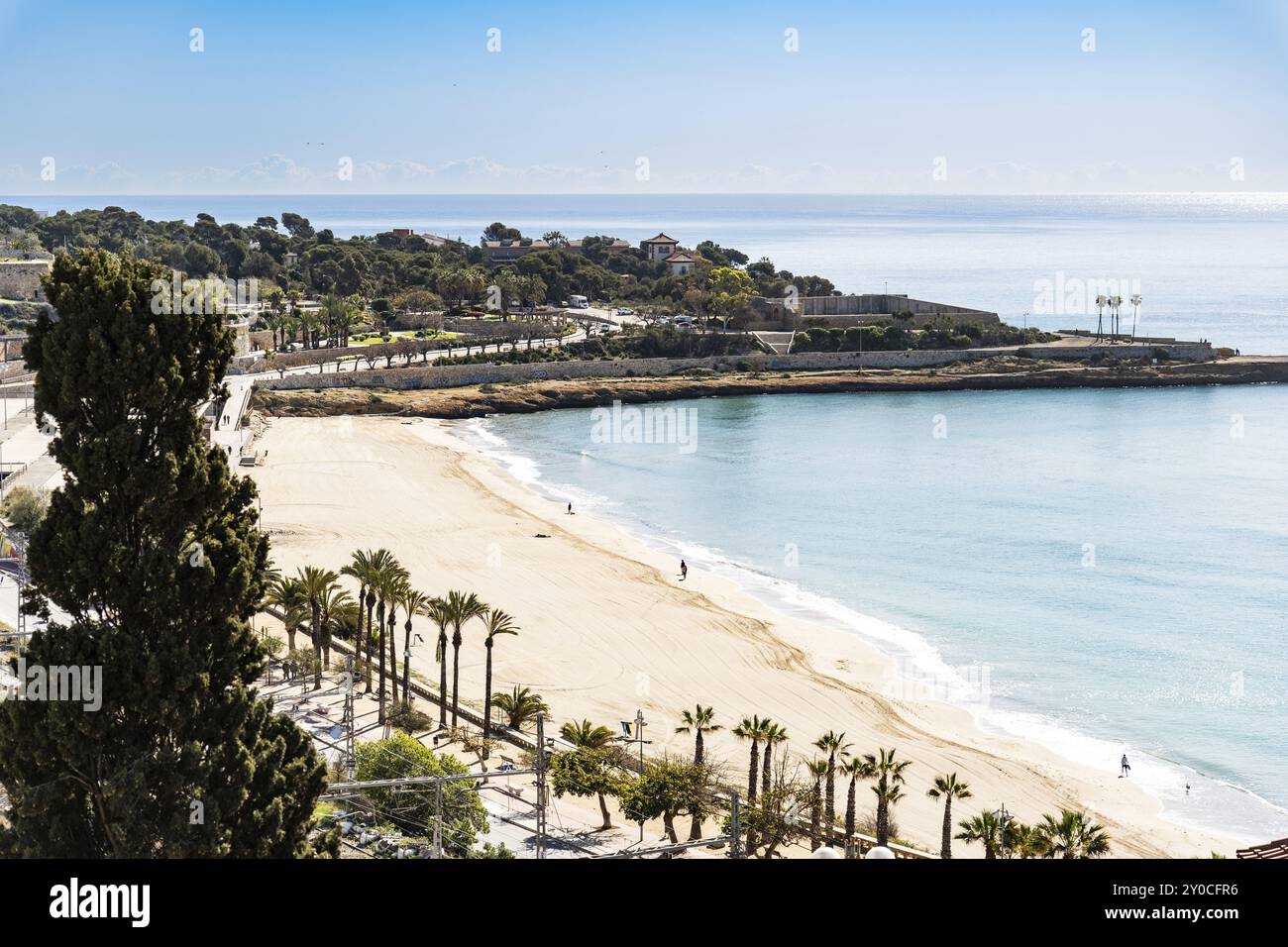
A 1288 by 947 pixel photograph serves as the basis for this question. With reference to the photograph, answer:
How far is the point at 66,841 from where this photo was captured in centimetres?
1034

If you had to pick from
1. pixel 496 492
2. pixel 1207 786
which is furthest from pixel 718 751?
pixel 496 492

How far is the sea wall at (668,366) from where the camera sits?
70.8 meters

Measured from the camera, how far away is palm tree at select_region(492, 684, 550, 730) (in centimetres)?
2336

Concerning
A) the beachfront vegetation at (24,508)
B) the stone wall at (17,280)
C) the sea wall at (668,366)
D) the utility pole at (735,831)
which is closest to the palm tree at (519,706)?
the utility pole at (735,831)

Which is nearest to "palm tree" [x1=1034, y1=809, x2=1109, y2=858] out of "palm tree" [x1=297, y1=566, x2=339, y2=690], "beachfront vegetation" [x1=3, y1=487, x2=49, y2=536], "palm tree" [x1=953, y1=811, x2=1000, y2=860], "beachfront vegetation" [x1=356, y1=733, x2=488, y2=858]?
"palm tree" [x1=953, y1=811, x2=1000, y2=860]

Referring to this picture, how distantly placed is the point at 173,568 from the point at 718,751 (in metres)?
14.8

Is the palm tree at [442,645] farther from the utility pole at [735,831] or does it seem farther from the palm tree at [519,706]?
the utility pole at [735,831]

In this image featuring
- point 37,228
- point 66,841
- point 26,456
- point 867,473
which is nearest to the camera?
point 66,841

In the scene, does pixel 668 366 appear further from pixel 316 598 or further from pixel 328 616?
pixel 316 598

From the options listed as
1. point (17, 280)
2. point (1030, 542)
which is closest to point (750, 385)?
point (1030, 542)

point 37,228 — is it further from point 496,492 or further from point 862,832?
point 862,832

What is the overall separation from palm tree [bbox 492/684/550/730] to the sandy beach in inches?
60.6

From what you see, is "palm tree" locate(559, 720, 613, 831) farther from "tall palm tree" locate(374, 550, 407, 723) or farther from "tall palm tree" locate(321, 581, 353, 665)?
"tall palm tree" locate(321, 581, 353, 665)

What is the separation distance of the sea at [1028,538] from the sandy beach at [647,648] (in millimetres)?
918
